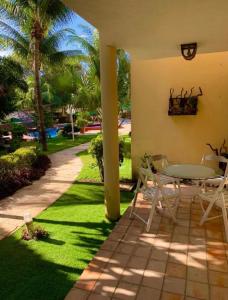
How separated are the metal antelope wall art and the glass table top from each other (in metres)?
1.92

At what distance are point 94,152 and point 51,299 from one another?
4.64 metres

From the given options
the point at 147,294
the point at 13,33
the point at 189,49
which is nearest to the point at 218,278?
the point at 147,294

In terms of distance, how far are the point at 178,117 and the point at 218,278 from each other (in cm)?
446

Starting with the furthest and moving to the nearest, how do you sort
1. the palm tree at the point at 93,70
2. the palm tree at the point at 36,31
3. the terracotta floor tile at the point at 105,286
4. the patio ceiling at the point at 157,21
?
the palm tree at the point at 93,70
the palm tree at the point at 36,31
the terracotta floor tile at the point at 105,286
the patio ceiling at the point at 157,21

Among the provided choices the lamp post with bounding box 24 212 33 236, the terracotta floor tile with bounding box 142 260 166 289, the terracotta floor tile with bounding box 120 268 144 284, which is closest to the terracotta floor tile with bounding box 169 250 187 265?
the terracotta floor tile with bounding box 142 260 166 289

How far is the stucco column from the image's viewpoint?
14.8ft

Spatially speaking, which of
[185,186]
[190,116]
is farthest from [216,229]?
[190,116]

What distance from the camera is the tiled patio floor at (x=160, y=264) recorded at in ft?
9.75

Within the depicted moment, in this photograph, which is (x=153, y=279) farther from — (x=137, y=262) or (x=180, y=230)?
(x=180, y=230)

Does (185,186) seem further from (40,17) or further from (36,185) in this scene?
(40,17)

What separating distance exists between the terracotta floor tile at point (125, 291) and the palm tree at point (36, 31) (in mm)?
11674

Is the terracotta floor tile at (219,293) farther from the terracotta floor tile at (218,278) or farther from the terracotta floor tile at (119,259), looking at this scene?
the terracotta floor tile at (119,259)

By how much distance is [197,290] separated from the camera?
297 cm

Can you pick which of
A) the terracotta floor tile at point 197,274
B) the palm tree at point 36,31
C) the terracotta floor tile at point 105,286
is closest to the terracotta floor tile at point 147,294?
the terracotta floor tile at point 105,286
